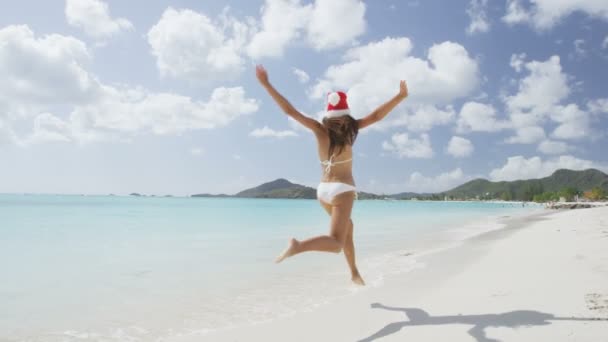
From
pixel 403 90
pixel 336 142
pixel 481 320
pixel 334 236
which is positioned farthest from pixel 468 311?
pixel 403 90

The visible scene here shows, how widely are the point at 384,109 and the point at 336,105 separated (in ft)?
1.68

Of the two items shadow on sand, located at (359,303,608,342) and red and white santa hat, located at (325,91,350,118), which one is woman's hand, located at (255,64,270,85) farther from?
shadow on sand, located at (359,303,608,342)

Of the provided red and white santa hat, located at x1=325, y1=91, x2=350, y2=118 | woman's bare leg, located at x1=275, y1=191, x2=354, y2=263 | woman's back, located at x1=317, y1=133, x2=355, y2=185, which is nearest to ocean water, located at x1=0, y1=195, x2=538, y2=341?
woman's bare leg, located at x1=275, y1=191, x2=354, y2=263

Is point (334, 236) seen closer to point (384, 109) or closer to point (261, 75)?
point (384, 109)

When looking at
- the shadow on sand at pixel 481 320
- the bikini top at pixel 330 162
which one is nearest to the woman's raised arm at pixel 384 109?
the bikini top at pixel 330 162

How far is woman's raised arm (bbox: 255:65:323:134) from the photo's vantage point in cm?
364

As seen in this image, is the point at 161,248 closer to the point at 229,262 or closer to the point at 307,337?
the point at 229,262

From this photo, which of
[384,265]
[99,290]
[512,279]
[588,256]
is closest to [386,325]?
[512,279]

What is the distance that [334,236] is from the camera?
3.48 m

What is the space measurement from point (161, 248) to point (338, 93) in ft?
35.0

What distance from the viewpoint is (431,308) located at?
4.37 m

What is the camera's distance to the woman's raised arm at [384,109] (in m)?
3.82

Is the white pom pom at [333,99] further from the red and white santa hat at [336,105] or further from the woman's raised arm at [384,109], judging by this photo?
the woman's raised arm at [384,109]

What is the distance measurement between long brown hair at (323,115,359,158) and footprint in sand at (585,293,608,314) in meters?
2.98
